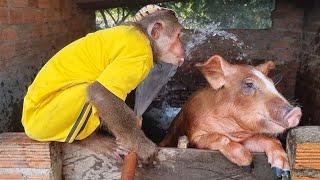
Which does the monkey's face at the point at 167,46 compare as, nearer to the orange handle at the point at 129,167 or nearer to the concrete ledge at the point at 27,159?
the orange handle at the point at 129,167

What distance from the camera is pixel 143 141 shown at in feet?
6.99

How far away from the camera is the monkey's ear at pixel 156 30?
242cm

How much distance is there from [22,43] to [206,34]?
2692 mm

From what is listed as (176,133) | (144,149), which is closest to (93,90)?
(144,149)

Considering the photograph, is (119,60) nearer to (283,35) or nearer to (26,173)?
(26,173)

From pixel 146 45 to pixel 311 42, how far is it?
3.06 m

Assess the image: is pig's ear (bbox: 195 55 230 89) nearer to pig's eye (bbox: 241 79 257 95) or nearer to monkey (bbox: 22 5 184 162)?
pig's eye (bbox: 241 79 257 95)

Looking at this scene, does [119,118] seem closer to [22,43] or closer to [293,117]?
[293,117]

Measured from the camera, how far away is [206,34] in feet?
17.1

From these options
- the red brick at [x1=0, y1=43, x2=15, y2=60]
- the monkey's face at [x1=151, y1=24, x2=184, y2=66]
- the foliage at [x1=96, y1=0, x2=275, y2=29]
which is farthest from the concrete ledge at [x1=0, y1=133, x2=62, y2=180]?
the foliage at [x1=96, y1=0, x2=275, y2=29]

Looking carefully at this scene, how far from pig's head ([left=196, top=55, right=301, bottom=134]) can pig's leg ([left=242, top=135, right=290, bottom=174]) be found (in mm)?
50

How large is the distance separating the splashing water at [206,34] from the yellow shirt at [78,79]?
293cm

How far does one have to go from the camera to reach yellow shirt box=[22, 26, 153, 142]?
7.00 ft

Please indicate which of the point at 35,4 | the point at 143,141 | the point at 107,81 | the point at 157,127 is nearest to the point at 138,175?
the point at 143,141
